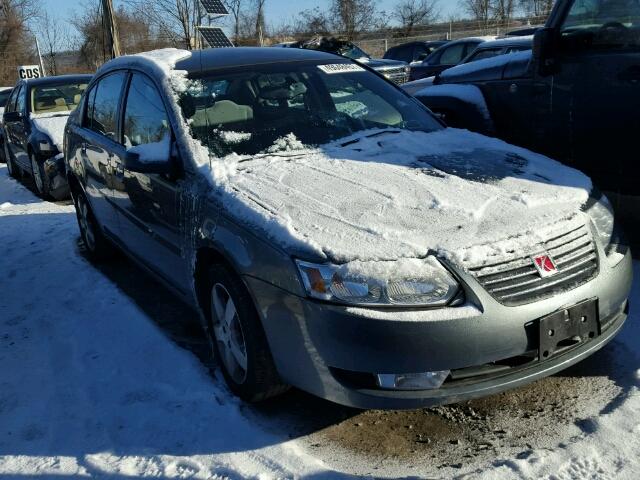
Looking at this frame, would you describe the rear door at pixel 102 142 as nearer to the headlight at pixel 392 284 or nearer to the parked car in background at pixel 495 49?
the headlight at pixel 392 284

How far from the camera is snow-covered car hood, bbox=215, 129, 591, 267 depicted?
2.64 metres

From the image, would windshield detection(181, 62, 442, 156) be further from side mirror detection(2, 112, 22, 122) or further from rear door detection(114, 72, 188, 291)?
side mirror detection(2, 112, 22, 122)

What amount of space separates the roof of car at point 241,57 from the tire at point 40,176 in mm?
5119

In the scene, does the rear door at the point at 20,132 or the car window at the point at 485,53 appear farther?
the car window at the point at 485,53

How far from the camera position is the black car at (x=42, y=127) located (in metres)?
8.58

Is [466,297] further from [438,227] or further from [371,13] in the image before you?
[371,13]

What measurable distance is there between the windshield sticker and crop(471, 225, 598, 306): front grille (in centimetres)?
207

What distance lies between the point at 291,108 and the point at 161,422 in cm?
194

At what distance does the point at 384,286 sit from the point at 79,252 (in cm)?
431

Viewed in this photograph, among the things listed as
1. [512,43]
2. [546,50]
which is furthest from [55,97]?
[546,50]

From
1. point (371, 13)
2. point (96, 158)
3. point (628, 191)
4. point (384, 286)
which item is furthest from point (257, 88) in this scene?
point (371, 13)

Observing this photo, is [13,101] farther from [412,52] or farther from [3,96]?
[412,52]

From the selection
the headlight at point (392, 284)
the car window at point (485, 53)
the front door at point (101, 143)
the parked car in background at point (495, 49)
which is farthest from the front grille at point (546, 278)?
the car window at point (485, 53)

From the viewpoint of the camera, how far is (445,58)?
1470cm
